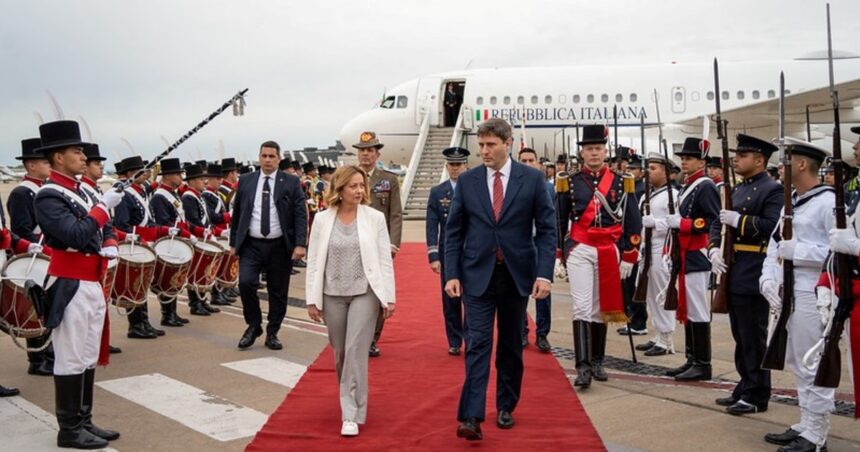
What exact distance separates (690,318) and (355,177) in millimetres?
3297

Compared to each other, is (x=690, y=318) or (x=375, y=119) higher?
(x=375, y=119)

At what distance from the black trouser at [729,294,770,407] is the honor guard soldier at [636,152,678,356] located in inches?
76.0

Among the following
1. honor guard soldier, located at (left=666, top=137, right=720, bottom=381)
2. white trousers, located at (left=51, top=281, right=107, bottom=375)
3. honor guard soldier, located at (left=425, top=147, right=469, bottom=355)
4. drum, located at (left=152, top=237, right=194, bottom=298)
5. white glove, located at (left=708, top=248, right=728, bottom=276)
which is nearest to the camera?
white trousers, located at (left=51, top=281, right=107, bottom=375)

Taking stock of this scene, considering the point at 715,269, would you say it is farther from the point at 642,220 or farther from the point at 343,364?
the point at 343,364

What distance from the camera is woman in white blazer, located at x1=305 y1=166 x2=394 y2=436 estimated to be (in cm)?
525

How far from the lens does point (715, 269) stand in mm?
5887

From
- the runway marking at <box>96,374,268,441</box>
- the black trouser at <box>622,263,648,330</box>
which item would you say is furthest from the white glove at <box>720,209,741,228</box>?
the runway marking at <box>96,374,268,441</box>

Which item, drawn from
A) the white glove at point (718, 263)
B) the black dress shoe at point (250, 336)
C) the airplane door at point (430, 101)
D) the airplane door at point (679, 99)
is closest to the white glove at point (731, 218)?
the white glove at point (718, 263)

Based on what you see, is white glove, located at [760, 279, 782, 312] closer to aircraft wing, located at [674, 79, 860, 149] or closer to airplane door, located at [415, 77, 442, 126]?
aircraft wing, located at [674, 79, 860, 149]

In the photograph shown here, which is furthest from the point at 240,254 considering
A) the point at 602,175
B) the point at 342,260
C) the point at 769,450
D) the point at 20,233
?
the point at 769,450

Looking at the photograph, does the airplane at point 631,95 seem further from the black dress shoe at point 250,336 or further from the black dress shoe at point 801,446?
the black dress shoe at point 801,446

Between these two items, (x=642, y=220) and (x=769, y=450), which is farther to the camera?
(x=642, y=220)

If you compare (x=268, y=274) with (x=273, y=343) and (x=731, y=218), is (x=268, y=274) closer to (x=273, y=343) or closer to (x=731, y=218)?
(x=273, y=343)

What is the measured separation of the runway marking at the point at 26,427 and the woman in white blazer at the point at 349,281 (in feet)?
5.02
